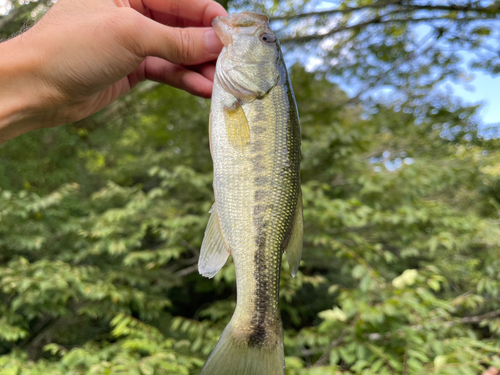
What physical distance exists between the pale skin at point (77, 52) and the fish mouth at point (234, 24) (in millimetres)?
73

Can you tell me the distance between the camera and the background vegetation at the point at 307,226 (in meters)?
2.39

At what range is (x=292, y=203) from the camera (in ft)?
3.95

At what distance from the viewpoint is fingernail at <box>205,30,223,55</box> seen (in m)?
1.44

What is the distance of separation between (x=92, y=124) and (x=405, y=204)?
469 cm

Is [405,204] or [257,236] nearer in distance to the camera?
[257,236]

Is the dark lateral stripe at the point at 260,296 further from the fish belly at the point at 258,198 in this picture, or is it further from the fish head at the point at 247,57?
the fish head at the point at 247,57

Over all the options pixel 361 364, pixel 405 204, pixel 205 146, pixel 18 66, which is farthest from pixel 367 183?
pixel 18 66

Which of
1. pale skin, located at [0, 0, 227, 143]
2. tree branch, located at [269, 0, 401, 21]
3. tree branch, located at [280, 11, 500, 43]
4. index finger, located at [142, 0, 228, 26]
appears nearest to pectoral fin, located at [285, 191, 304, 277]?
pale skin, located at [0, 0, 227, 143]

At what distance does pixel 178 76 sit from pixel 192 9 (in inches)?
12.8

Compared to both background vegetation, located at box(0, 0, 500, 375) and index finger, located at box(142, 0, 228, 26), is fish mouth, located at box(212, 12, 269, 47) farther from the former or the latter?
background vegetation, located at box(0, 0, 500, 375)

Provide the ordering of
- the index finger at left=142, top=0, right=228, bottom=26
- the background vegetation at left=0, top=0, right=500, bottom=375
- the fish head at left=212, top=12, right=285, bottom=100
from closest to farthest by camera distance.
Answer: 1. the fish head at left=212, top=12, right=285, bottom=100
2. the index finger at left=142, top=0, right=228, bottom=26
3. the background vegetation at left=0, top=0, right=500, bottom=375

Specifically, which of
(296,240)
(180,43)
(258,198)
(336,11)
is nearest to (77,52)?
(180,43)

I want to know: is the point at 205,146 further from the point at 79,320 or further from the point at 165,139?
the point at 79,320

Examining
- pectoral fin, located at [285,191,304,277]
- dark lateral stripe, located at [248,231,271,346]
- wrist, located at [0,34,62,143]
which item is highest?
wrist, located at [0,34,62,143]
